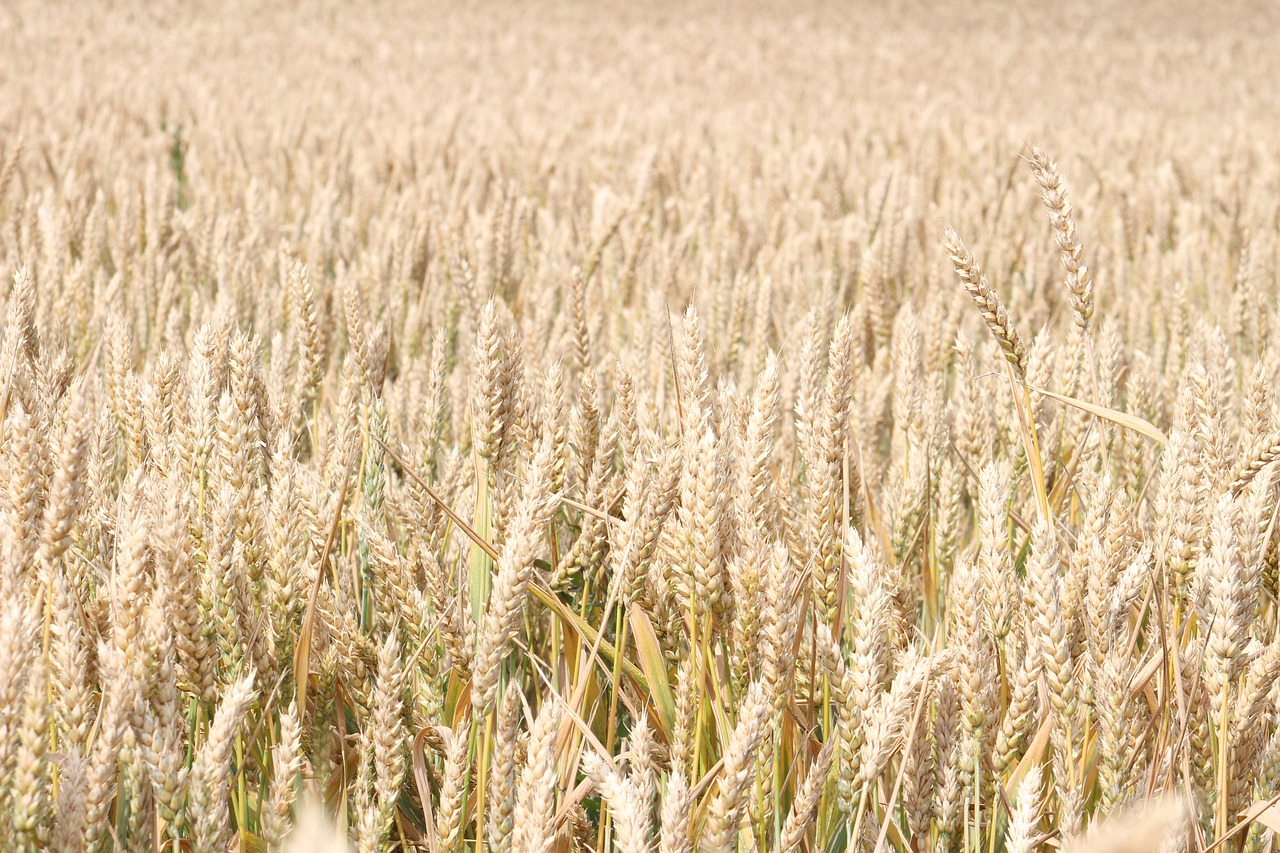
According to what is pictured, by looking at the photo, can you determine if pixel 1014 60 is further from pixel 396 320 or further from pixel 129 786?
pixel 129 786

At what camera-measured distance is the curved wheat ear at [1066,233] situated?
1.06m

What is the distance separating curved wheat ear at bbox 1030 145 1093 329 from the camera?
1062mm

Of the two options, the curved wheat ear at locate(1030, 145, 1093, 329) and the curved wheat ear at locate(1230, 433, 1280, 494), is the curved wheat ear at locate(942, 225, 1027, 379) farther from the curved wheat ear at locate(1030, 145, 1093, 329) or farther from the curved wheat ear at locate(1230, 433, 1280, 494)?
the curved wheat ear at locate(1230, 433, 1280, 494)

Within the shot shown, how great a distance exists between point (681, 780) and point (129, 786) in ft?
1.29

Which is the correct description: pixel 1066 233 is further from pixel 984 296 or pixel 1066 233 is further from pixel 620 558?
pixel 620 558

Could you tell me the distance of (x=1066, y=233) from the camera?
108 cm

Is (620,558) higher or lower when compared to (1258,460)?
lower

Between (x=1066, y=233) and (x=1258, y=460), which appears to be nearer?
(x=1258, y=460)

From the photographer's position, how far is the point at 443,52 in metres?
9.34

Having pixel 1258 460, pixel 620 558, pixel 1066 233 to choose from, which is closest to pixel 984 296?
pixel 1066 233

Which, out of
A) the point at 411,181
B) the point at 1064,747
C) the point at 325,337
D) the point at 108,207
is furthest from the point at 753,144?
the point at 1064,747

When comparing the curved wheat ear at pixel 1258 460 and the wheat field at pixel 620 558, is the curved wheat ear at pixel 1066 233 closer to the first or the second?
the wheat field at pixel 620 558

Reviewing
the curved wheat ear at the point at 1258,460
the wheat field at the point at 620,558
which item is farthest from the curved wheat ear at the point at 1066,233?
the curved wheat ear at the point at 1258,460

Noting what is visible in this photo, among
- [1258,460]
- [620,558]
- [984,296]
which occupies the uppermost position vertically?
[984,296]
